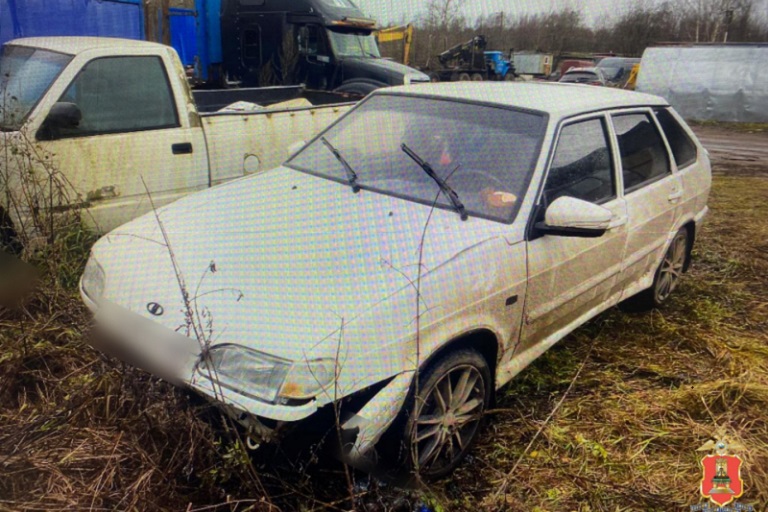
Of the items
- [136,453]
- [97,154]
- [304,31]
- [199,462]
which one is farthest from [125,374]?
[304,31]

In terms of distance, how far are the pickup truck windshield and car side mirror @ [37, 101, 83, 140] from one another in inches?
5.5

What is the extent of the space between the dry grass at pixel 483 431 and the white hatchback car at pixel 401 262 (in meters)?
0.20

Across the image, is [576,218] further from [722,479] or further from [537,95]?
[722,479]

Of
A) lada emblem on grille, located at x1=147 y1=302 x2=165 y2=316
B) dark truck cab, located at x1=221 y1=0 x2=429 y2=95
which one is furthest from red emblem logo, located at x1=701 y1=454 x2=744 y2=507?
dark truck cab, located at x1=221 y1=0 x2=429 y2=95

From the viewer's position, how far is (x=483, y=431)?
2918 millimetres

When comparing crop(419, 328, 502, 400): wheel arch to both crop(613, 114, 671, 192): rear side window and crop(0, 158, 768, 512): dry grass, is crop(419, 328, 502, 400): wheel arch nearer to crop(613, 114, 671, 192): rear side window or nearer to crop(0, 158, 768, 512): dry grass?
crop(0, 158, 768, 512): dry grass

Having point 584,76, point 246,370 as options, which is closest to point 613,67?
point 584,76

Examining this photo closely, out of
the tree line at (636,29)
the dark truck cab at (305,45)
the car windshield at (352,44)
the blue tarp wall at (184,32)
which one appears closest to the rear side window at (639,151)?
the dark truck cab at (305,45)

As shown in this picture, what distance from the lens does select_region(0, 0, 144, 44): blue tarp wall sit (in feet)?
29.2

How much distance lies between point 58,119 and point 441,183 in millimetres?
2537

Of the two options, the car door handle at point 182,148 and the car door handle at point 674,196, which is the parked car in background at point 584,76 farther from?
the car door handle at point 182,148

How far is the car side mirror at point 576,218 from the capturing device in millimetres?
2684

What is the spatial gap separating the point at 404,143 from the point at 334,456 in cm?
176

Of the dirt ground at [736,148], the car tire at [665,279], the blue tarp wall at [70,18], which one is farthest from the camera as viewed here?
the dirt ground at [736,148]
